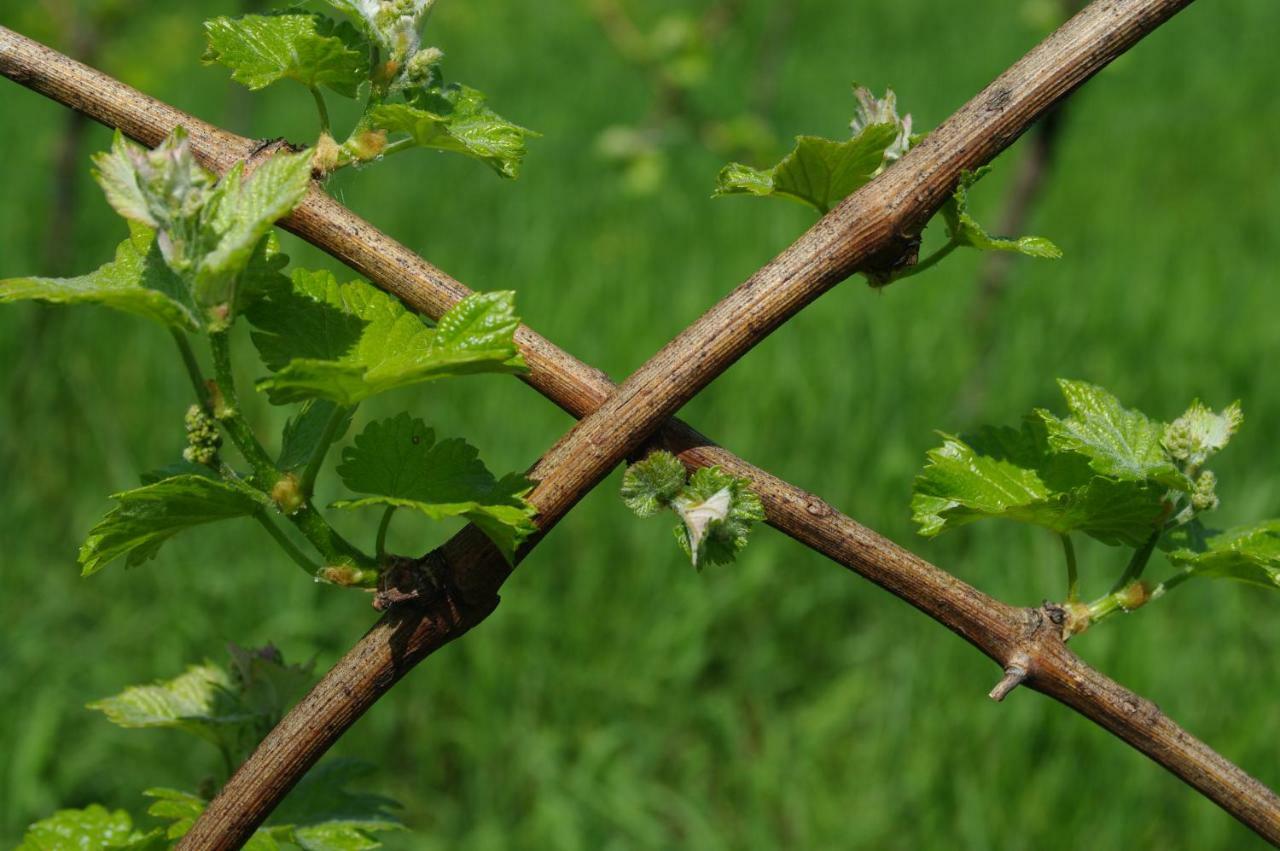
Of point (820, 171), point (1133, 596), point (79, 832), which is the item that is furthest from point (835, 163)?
point (79, 832)

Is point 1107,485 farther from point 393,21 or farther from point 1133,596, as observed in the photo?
point 393,21

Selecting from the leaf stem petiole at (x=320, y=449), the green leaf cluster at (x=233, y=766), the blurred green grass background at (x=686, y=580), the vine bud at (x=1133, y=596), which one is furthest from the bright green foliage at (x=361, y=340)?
the blurred green grass background at (x=686, y=580)

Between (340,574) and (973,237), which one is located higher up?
(973,237)

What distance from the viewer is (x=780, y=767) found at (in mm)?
2492

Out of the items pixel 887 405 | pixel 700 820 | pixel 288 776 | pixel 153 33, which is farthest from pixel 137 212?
pixel 153 33

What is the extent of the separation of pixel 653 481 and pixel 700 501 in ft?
0.07

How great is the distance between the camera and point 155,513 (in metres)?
0.54

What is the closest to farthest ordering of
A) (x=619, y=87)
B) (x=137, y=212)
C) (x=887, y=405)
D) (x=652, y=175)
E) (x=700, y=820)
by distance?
(x=137, y=212)
(x=700, y=820)
(x=652, y=175)
(x=887, y=405)
(x=619, y=87)

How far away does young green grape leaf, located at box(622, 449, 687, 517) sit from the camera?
54 cm

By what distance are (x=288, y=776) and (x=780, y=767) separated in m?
2.08

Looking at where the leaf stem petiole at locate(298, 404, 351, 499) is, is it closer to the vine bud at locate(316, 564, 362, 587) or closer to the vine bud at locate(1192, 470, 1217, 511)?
the vine bud at locate(316, 564, 362, 587)

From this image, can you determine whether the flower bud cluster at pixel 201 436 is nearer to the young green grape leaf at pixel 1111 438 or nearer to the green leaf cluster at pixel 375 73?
the green leaf cluster at pixel 375 73

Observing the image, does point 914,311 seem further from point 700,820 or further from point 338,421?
point 338,421

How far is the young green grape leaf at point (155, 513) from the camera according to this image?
518mm
